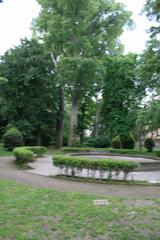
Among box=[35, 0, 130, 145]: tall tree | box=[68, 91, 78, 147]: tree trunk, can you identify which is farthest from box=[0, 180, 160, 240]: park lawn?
box=[35, 0, 130, 145]: tall tree

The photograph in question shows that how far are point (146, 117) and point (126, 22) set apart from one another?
37.1ft

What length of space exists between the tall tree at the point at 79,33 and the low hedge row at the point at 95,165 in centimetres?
1726

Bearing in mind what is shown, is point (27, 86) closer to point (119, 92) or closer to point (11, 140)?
point (11, 140)

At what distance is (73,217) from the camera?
17.5ft

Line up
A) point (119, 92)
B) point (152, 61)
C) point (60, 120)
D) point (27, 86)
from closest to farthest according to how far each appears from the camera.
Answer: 1. point (152, 61)
2. point (27, 86)
3. point (60, 120)
4. point (119, 92)

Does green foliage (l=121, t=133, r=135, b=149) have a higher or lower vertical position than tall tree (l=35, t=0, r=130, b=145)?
lower

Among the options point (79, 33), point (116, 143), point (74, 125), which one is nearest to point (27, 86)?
point (74, 125)

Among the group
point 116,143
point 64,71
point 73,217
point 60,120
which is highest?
point 64,71

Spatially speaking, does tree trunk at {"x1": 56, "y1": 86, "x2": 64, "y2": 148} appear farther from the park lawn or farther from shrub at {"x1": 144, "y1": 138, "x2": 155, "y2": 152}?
the park lawn

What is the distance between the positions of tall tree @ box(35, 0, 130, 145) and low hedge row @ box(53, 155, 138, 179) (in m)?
17.3

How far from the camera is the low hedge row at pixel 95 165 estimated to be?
31.9ft

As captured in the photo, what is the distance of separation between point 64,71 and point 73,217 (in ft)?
76.4

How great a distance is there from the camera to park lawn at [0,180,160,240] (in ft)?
14.9

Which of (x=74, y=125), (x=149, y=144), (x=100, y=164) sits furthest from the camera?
(x=74, y=125)
